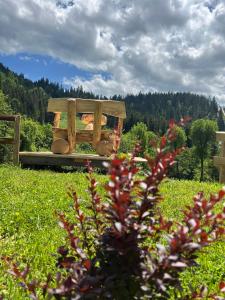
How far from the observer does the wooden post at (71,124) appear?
14.2 meters

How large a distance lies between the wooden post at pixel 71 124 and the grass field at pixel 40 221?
342 centimetres

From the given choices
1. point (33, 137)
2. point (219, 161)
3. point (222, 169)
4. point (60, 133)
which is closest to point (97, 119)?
point (60, 133)

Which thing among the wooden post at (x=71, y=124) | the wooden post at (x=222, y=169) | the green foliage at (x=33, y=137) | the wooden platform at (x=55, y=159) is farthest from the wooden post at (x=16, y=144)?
the green foliage at (x=33, y=137)

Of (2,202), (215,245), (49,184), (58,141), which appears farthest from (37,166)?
(215,245)

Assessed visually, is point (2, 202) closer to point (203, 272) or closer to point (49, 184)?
point (49, 184)

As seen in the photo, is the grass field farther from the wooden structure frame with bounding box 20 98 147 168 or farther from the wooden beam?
the wooden beam

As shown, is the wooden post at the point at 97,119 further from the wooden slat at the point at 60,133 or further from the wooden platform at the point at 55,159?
the wooden slat at the point at 60,133

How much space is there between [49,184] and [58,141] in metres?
4.74

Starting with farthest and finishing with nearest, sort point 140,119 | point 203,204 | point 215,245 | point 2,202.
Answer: point 140,119 < point 2,202 < point 215,245 < point 203,204

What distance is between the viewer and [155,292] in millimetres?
2342

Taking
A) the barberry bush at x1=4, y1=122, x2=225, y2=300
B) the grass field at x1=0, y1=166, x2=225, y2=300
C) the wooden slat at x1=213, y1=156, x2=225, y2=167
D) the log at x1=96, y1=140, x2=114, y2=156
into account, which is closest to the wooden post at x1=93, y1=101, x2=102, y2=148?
the log at x1=96, y1=140, x2=114, y2=156

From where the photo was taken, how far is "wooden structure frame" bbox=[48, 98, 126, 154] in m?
14.2

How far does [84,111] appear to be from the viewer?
14.4 m

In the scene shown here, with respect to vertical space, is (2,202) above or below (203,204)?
below
